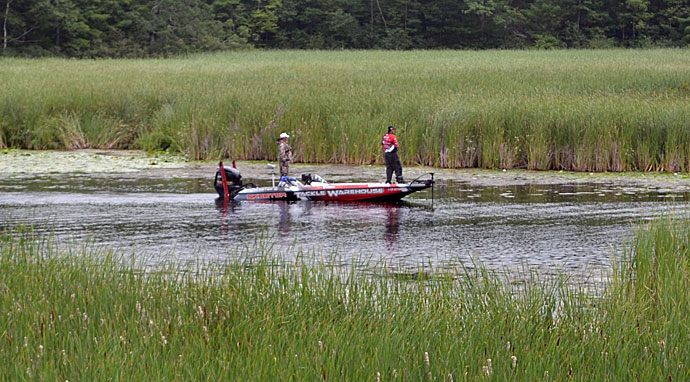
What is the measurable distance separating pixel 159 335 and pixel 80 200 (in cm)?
1119

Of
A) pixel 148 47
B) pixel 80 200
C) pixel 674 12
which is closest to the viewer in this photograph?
pixel 80 200

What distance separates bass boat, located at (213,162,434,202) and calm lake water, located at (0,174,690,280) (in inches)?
9.7

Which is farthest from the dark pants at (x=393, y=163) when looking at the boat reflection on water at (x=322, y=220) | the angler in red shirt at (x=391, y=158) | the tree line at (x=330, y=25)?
the tree line at (x=330, y=25)

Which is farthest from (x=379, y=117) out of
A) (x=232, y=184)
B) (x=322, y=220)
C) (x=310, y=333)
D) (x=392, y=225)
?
(x=310, y=333)

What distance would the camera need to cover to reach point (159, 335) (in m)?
6.21

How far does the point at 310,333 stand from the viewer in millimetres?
6105

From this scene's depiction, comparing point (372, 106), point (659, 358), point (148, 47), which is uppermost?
point (148, 47)

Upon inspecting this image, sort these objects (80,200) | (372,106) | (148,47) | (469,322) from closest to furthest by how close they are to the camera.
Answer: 1. (469,322)
2. (80,200)
3. (372,106)
4. (148,47)

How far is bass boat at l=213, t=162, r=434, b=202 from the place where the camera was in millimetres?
17031

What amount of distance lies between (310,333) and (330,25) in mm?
79290

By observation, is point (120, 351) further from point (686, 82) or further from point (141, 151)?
point (686, 82)

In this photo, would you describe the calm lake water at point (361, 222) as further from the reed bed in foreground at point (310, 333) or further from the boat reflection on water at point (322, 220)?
the reed bed in foreground at point (310, 333)

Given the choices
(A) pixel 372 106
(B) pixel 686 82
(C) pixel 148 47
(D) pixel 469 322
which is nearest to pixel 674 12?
(C) pixel 148 47

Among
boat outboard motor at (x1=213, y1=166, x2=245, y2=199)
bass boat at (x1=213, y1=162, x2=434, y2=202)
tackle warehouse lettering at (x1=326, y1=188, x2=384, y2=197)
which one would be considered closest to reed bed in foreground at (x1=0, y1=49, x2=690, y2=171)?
bass boat at (x1=213, y1=162, x2=434, y2=202)
